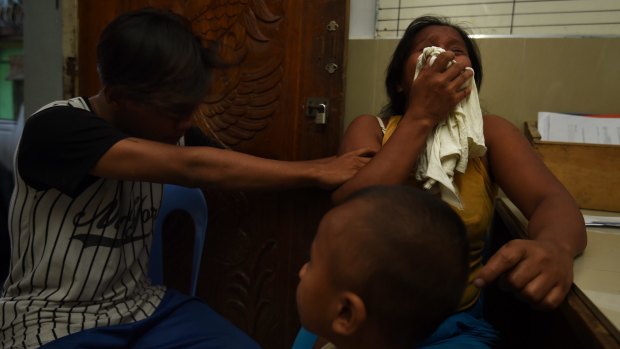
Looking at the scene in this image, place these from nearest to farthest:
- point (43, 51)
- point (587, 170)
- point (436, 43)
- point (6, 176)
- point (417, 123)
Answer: point (417, 123)
point (436, 43)
point (587, 170)
point (43, 51)
point (6, 176)

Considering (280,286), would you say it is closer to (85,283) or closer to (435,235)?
(85,283)

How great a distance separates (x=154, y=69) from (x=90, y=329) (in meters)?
0.61

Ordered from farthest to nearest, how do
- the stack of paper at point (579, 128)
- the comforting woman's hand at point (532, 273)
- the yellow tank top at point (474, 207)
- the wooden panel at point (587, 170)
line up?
1. the stack of paper at point (579, 128)
2. the wooden panel at point (587, 170)
3. the yellow tank top at point (474, 207)
4. the comforting woman's hand at point (532, 273)

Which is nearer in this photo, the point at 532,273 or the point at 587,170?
the point at 532,273

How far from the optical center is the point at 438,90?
982mm

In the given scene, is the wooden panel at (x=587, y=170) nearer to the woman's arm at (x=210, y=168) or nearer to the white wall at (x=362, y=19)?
the woman's arm at (x=210, y=168)

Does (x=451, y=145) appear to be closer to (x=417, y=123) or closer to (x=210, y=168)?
(x=417, y=123)

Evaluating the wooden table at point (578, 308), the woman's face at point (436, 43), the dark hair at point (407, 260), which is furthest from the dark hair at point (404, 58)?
the dark hair at point (407, 260)

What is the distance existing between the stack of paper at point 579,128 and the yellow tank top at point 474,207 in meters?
0.51

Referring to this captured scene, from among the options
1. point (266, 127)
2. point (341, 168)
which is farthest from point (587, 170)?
point (266, 127)

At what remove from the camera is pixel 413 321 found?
649mm

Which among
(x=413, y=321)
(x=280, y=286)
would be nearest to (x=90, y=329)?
(x=413, y=321)

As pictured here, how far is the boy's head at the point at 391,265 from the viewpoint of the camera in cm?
62

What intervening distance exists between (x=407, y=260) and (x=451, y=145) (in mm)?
450
